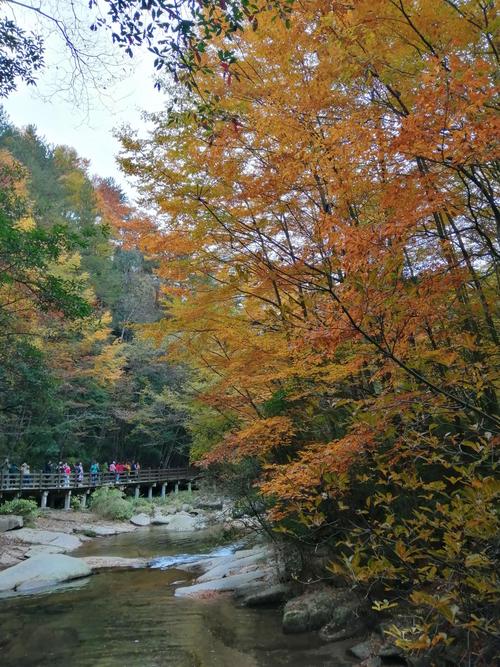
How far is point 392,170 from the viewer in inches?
167

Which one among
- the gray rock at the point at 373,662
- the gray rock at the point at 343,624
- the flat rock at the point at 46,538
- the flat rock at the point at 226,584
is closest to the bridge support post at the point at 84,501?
the flat rock at the point at 46,538

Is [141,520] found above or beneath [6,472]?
beneath

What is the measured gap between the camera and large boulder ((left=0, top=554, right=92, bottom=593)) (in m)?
9.30

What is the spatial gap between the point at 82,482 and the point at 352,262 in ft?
77.0

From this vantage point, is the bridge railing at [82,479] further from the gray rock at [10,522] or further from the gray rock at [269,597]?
the gray rock at [269,597]

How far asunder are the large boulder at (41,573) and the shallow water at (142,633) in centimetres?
65

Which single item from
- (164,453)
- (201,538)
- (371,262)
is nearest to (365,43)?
(371,262)

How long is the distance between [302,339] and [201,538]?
15.0m

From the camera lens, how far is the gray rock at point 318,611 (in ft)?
20.0

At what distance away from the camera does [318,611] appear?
6.28 m

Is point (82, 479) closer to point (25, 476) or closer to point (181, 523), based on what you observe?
point (25, 476)

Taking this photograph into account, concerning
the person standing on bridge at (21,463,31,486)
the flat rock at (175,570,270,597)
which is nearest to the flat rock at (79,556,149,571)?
the flat rock at (175,570,270,597)

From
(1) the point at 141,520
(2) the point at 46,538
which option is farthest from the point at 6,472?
(2) the point at 46,538

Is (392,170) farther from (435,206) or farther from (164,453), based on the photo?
(164,453)
